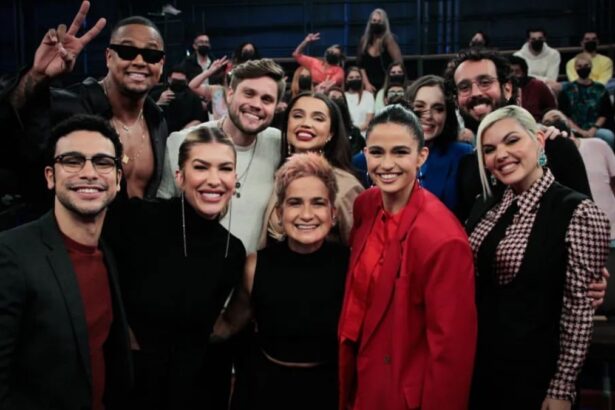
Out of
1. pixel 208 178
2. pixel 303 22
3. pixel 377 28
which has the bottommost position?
pixel 208 178

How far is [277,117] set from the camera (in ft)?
17.4

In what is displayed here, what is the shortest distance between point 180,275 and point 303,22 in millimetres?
10404

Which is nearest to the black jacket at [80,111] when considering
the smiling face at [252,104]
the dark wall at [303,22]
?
the smiling face at [252,104]

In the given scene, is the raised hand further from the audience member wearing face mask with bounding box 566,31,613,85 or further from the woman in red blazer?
the audience member wearing face mask with bounding box 566,31,613,85

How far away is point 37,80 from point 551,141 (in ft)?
6.78

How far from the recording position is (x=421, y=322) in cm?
247

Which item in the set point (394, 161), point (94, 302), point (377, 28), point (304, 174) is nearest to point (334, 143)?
point (304, 174)

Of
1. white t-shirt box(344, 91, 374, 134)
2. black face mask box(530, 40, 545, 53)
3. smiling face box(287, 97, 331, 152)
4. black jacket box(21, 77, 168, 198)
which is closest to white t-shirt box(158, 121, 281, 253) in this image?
black jacket box(21, 77, 168, 198)

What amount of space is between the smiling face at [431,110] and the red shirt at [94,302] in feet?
5.50

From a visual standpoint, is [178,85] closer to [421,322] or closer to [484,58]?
[484,58]

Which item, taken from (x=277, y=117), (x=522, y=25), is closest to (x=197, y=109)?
(x=277, y=117)

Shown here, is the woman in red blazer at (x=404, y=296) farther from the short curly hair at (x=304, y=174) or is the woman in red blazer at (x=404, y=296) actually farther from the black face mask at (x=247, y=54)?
the black face mask at (x=247, y=54)

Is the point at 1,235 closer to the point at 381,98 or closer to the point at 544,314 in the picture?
the point at 544,314

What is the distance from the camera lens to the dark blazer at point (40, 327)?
216 cm
